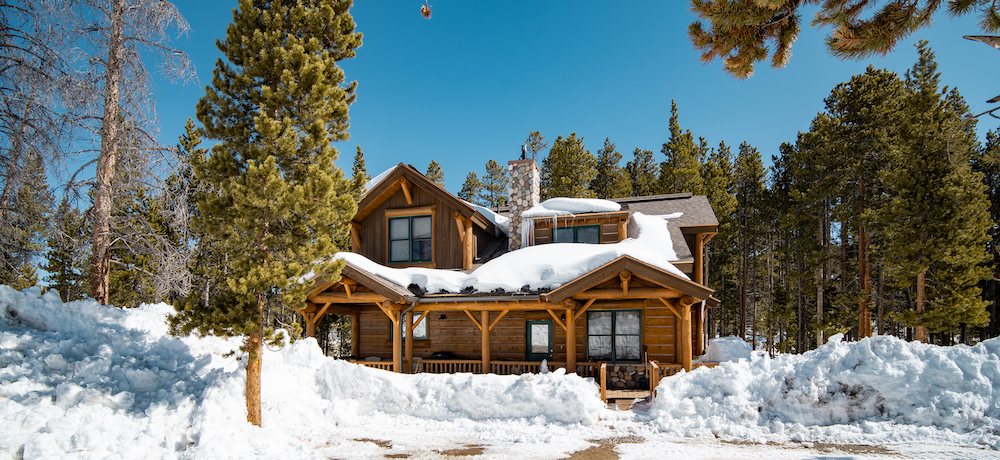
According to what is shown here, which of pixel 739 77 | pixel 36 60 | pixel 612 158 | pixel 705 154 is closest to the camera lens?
pixel 739 77

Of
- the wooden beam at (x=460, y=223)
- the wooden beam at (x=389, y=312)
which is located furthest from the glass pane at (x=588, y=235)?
the wooden beam at (x=389, y=312)

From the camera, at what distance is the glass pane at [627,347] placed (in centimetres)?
1370

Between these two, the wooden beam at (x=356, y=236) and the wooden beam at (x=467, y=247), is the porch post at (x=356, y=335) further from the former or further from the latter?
the wooden beam at (x=467, y=247)

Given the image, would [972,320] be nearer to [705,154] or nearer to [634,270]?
[634,270]

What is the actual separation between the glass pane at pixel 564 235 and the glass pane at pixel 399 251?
16.2 feet

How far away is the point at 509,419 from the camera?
9.52 m

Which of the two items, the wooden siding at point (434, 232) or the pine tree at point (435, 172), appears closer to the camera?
the wooden siding at point (434, 232)

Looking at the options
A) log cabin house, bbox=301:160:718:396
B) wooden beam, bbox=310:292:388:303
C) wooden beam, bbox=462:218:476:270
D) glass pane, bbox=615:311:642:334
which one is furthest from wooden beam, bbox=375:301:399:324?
glass pane, bbox=615:311:642:334

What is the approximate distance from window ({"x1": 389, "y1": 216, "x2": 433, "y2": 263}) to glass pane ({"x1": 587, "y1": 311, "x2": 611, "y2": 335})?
5.72 m

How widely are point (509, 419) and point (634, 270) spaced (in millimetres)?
4600

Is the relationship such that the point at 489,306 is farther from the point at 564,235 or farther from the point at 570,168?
the point at 570,168

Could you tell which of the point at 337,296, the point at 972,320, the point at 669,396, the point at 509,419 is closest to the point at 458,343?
the point at 337,296

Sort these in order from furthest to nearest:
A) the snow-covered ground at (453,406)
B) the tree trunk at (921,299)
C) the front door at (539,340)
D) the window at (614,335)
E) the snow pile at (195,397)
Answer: the tree trunk at (921,299)
the front door at (539,340)
the window at (614,335)
the snow-covered ground at (453,406)
the snow pile at (195,397)

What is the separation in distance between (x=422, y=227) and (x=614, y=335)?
23.3ft
